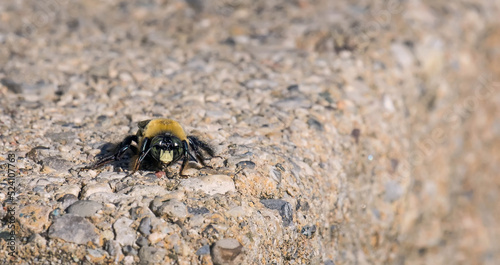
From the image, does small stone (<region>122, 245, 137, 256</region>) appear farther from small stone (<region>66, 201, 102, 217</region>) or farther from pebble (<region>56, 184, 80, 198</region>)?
pebble (<region>56, 184, 80, 198</region>)

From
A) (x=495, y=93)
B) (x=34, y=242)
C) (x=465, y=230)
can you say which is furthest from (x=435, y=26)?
(x=34, y=242)

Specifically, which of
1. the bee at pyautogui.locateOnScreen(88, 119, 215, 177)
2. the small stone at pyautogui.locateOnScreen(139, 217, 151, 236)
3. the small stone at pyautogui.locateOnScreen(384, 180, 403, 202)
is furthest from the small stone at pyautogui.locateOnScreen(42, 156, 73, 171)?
the small stone at pyautogui.locateOnScreen(384, 180, 403, 202)

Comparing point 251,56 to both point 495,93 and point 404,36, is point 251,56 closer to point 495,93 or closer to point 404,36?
point 404,36

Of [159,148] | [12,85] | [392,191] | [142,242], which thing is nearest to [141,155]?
[159,148]

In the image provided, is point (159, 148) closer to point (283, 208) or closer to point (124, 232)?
point (124, 232)

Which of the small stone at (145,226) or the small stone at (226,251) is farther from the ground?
the small stone at (145,226)

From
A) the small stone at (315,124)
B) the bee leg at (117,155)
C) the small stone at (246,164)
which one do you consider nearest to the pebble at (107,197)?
the bee leg at (117,155)

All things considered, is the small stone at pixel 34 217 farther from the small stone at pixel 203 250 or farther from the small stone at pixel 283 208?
the small stone at pixel 283 208
